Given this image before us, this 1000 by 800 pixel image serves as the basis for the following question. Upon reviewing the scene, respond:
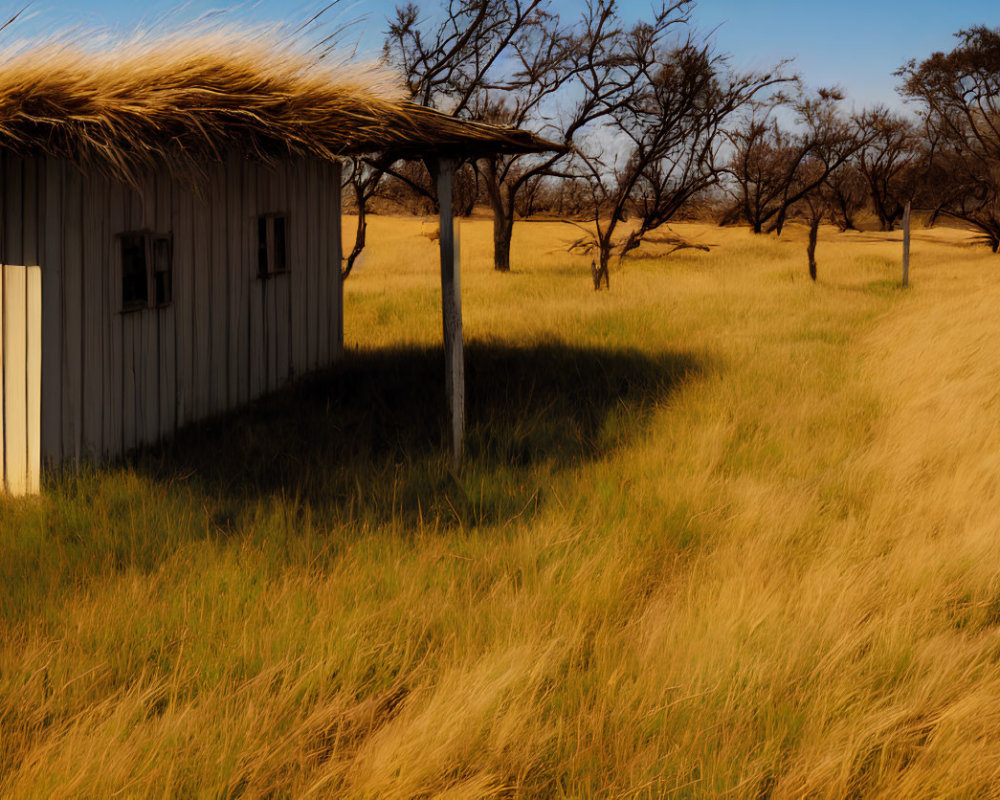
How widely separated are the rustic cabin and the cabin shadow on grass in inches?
16.6

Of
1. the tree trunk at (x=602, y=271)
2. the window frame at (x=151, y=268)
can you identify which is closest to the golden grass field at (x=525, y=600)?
the window frame at (x=151, y=268)

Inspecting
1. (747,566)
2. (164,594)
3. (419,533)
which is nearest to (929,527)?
(747,566)

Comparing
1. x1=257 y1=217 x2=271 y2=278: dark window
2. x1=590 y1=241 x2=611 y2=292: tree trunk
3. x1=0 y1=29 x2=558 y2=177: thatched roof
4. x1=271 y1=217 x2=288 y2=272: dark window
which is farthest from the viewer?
x1=590 y1=241 x2=611 y2=292: tree trunk

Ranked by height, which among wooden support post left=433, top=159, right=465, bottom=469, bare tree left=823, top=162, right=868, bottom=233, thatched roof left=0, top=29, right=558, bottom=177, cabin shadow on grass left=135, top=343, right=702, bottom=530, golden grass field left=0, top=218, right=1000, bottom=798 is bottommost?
golden grass field left=0, top=218, right=1000, bottom=798

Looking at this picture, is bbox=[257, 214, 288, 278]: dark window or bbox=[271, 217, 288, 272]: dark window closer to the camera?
bbox=[257, 214, 288, 278]: dark window

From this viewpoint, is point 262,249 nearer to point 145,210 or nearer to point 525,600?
point 145,210

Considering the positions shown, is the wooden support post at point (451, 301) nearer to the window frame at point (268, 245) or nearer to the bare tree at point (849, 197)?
the window frame at point (268, 245)

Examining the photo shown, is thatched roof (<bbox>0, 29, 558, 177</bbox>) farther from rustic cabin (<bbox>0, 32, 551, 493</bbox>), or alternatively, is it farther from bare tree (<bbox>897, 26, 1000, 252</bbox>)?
bare tree (<bbox>897, 26, 1000, 252</bbox>)

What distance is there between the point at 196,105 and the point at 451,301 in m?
→ 2.11

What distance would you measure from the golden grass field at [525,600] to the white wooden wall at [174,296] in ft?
1.30

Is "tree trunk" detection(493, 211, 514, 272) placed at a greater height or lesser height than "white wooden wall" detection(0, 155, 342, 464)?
greater

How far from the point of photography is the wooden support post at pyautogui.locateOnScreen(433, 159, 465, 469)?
6.48 m

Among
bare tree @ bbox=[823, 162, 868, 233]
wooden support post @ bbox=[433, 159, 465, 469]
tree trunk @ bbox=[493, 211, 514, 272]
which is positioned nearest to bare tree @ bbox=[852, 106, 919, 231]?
bare tree @ bbox=[823, 162, 868, 233]

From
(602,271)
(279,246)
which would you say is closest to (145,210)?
(279,246)
